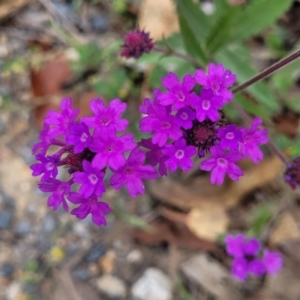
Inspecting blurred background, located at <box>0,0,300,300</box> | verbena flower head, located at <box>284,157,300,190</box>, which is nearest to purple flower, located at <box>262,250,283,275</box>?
blurred background, located at <box>0,0,300,300</box>

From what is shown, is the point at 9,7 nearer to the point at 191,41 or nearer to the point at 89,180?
the point at 191,41

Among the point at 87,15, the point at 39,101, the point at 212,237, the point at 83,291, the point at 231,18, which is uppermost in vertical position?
the point at 87,15

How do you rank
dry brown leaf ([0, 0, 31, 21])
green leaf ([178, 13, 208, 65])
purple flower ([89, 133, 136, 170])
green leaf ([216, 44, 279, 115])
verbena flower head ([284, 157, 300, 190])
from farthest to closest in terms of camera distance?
1. dry brown leaf ([0, 0, 31, 21])
2. green leaf ([216, 44, 279, 115])
3. green leaf ([178, 13, 208, 65])
4. verbena flower head ([284, 157, 300, 190])
5. purple flower ([89, 133, 136, 170])

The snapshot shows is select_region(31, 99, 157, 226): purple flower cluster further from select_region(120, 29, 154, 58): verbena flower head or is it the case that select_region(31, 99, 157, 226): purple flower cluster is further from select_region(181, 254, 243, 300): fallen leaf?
select_region(181, 254, 243, 300): fallen leaf

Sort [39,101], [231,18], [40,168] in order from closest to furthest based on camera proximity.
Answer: [40,168] → [231,18] → [39,101]

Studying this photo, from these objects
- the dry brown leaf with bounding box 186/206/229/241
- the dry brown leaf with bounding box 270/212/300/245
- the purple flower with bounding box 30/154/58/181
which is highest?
the purple flower with bounding box 30/154/58/181

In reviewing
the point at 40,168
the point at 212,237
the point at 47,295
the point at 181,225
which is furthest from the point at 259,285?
the point at 40,168

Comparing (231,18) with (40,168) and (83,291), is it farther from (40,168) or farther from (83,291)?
(83,291)
